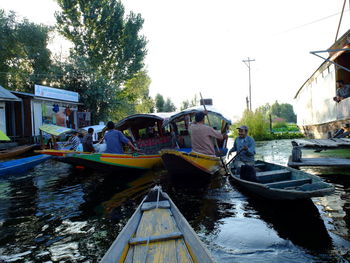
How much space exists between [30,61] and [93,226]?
28781mm

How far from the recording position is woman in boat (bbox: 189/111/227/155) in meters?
7.18

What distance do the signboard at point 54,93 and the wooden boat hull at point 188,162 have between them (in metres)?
14.3

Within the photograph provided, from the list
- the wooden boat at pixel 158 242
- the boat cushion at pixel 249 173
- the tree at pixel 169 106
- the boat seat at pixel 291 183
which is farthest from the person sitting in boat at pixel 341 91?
the tree at pixel 169 106

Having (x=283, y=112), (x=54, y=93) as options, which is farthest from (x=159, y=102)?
(x=283, y=112)

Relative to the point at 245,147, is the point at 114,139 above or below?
above

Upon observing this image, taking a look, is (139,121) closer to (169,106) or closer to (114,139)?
(114,139)

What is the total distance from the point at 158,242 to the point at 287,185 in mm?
3552

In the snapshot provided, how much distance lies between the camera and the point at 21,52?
1128 inches

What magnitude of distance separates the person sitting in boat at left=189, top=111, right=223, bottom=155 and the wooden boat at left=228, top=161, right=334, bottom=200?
0.98 m

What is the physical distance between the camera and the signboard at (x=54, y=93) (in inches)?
728

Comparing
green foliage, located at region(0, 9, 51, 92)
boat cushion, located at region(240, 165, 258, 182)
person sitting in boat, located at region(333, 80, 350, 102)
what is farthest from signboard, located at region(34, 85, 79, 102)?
person sitting in boat, located at region(333, 80, 350, 102)

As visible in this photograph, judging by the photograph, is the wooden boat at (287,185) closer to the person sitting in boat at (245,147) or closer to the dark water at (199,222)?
the dark water at (199,222)

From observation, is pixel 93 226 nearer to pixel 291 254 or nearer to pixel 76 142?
pixel 291 254

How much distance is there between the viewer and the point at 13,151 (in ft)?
45.6
